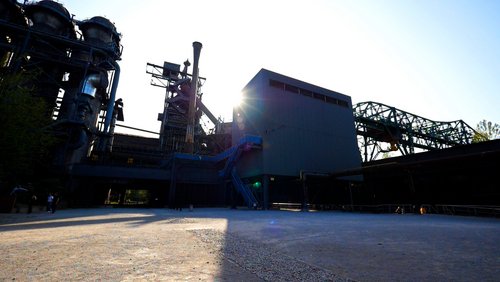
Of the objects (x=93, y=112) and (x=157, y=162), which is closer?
(x=93, y=112)

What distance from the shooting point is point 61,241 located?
620 cm

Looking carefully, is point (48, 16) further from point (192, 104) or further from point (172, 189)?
point (172, 189)

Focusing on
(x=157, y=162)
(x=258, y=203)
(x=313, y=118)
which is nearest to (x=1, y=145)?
(x=258, y=203)

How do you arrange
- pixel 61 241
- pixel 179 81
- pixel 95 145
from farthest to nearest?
1. pixel 179 81
2. pixel 95 145
3. pixel 61 241

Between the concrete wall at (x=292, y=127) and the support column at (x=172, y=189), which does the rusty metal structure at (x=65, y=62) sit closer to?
the support column at (x=172, y=189)

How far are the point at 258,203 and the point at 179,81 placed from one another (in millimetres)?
33985

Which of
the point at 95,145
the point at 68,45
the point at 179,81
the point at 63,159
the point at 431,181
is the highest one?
the point at 179,81

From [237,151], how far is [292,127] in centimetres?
755

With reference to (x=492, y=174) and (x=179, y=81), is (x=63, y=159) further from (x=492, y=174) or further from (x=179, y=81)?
(x=492, y=174)

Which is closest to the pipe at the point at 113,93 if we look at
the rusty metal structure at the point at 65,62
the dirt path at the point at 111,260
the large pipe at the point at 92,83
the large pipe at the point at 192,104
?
the rusty metal structure at the point at 65,62

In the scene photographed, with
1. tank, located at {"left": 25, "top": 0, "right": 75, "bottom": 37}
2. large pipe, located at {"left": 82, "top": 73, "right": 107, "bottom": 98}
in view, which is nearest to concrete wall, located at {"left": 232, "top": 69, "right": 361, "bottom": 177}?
large pipe, located at {"left": 82, "top": 73, "right": 107, "bottom": 98}

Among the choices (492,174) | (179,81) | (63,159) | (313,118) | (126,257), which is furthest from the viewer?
(179,81)

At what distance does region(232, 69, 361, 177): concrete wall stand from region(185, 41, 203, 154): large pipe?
707 centimetres

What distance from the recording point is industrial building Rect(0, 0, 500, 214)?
1001 inches
